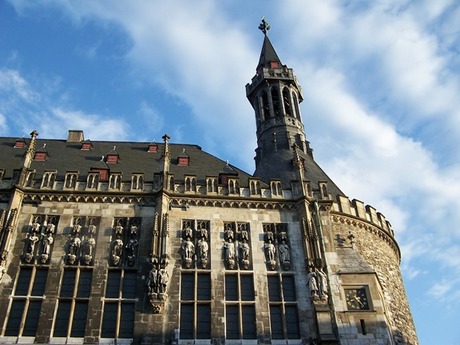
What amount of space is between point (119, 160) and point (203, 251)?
842cm

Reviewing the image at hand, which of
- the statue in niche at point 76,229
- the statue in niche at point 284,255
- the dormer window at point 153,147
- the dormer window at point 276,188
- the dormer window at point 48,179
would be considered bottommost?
the statue in niche at point 284,255

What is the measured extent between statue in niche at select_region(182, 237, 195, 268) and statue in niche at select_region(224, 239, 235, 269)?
4.21ft

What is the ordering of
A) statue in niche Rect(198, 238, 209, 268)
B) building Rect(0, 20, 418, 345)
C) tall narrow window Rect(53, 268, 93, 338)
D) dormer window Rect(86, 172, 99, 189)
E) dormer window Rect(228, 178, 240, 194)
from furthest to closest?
1. dormer window Rect(228, 178, 240, 194)
2. dormer window Rect(86, 172, 99, 189)
3. statue in niche Rect(198, 238, 209, 268)
4. building Rect(0, 20, 418, 345)
5. tall narrow window Rect(53, 268, 93, 338)

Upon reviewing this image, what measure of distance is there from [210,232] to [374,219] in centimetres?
871

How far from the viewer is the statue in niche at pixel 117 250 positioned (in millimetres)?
19017

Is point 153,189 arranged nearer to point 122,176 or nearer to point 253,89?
point 122,176

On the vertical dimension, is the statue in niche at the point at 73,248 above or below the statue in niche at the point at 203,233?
below

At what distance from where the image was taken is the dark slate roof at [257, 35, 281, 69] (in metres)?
33.9

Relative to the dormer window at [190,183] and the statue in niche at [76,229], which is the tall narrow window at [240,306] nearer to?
the dormer window at [190,183]

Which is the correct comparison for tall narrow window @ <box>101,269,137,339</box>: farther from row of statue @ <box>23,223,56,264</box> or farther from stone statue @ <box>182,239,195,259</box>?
row of statue @ <box>23,223,56,264</box>

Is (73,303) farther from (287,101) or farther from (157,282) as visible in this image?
(287,101)

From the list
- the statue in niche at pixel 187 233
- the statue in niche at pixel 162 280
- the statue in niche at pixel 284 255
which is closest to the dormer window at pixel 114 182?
the statue in niche at pixel 187 233

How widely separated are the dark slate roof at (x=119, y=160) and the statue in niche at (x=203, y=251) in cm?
405

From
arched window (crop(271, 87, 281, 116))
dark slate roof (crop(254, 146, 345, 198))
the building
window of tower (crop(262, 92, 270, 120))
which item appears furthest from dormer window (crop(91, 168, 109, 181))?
arched window (crop(271, 87, 281, 116))
